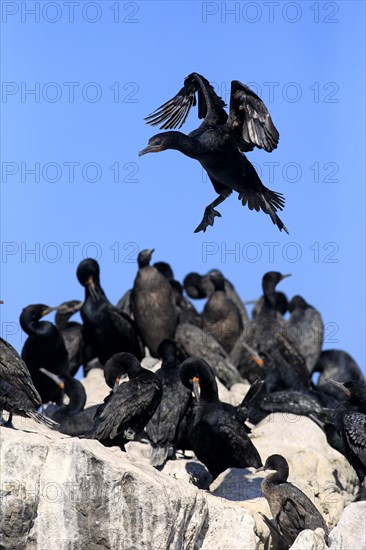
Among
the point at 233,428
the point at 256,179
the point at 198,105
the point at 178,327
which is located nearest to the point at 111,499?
the point at 233,428

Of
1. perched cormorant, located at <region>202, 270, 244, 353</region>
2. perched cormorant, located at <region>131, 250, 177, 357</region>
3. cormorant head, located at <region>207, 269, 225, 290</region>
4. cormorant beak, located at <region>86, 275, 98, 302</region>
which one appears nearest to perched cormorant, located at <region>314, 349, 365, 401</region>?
perched cormorant, located at <region>202, 270, 244, 353</region>

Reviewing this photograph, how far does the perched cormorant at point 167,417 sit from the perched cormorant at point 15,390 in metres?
1.53

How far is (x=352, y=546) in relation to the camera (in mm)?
9375

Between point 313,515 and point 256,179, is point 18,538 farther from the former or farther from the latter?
point 256,179

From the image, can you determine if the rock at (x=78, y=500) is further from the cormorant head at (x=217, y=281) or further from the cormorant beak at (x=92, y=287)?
the cormorant head at (x=217, y=281)

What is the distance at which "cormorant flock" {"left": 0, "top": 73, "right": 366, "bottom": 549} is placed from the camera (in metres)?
11.3

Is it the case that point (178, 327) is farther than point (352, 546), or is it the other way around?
point (178, 327)

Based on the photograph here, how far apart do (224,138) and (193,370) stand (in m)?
2.18

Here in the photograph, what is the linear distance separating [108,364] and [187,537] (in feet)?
9.88

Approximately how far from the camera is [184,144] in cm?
1175

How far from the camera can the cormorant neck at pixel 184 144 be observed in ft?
38.2

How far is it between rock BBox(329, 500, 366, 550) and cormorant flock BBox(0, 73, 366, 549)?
1.11 meters

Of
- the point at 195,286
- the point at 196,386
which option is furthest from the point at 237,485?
the point at 195,286

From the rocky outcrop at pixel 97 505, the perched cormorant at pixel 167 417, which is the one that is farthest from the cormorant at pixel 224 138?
the rocky outcrop at pixel 97 505
